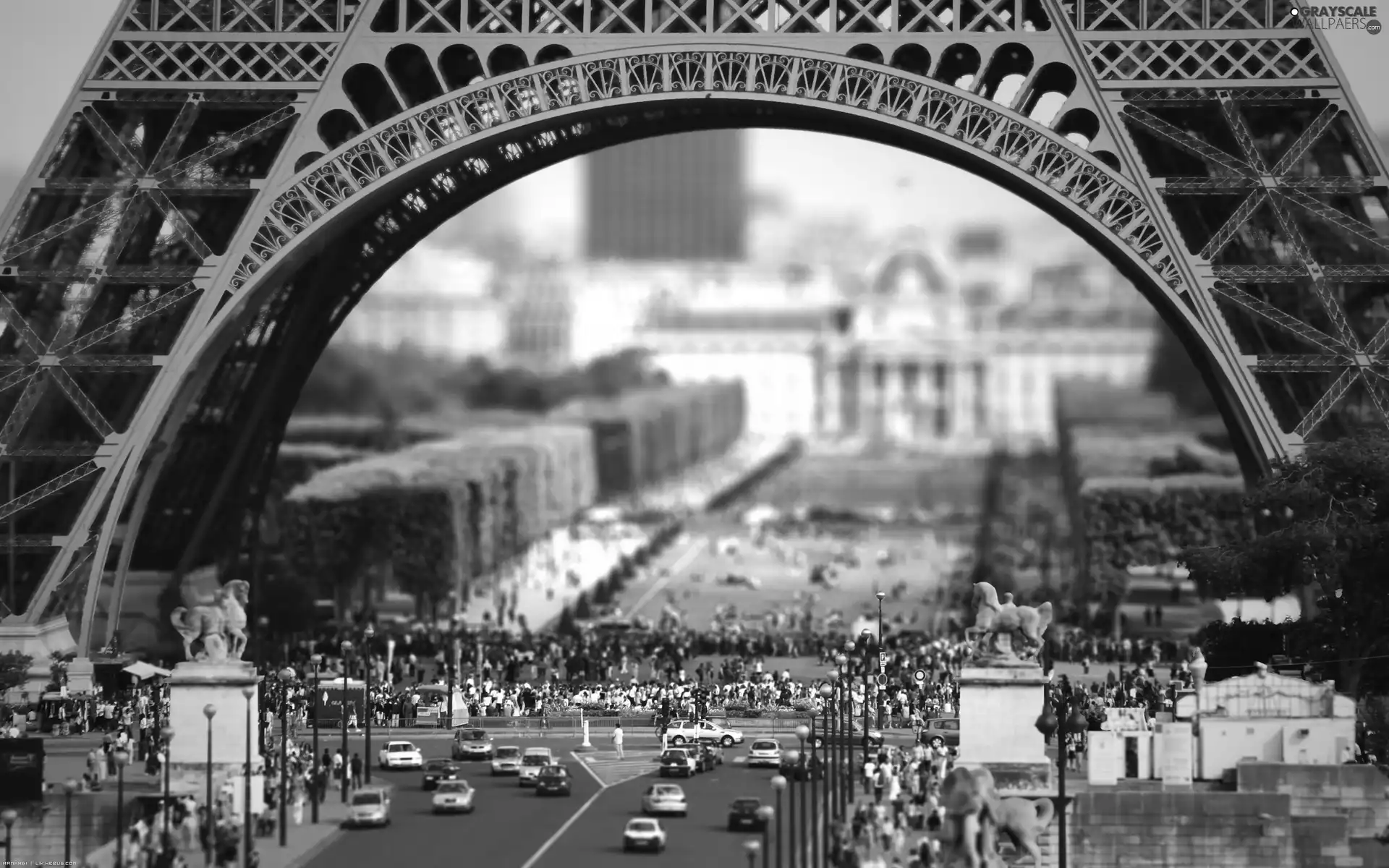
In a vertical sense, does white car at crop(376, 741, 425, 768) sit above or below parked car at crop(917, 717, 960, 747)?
below

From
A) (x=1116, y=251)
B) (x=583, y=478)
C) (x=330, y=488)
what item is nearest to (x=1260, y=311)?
(x=1116, y=251)

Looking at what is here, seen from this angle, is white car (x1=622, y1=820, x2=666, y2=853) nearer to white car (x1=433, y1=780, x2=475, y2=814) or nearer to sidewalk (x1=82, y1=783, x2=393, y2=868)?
white car (x1=433, y1=780, x2=475, y2=814)

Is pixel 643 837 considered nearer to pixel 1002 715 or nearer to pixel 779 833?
pixel 779 833

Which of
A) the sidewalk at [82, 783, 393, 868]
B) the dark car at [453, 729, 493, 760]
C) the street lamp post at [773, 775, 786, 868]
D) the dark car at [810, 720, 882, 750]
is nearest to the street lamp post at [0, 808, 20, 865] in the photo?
the sidewalk at [82, 783, 393, 868]

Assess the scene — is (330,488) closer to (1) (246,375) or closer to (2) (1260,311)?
(1) (246,375)

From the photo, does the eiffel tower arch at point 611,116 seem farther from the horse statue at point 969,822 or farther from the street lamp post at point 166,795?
the horse statue at point 969,822

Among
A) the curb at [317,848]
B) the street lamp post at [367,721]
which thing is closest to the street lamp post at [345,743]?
the street lamp post at [367,721]
